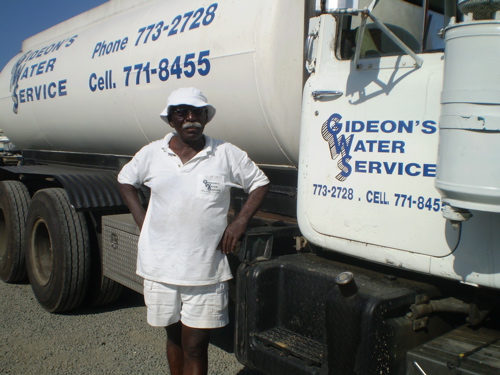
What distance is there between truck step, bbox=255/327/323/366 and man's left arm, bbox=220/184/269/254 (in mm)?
427

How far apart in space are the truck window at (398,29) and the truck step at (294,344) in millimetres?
1271

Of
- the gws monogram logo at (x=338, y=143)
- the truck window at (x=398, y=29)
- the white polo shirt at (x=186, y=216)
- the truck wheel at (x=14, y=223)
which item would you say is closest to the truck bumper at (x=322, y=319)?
the white polo shirt at (x=186, y=216)

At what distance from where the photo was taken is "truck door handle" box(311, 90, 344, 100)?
252 centimetres

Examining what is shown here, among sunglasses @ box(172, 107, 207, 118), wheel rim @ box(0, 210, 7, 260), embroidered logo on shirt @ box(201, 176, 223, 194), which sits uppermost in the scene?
sunglasses @ box(172, 107, 207, 118)

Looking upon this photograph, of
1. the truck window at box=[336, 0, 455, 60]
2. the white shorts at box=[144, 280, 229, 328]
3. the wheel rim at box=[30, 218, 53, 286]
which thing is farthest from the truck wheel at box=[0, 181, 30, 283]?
the truck window at box=[336, 0, 455, 60]

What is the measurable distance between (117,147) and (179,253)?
2274mm

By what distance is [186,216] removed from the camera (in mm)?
2613

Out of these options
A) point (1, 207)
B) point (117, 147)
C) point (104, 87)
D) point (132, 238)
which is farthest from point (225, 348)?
point (1, 207)

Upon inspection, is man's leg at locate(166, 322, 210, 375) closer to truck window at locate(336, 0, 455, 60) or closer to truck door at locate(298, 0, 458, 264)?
truck door at locate(298, 0, 458, 264)

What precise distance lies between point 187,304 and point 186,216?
42 centimetres

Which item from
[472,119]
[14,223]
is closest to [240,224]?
[472,119]

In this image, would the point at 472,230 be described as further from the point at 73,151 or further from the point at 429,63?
the point at 73,151

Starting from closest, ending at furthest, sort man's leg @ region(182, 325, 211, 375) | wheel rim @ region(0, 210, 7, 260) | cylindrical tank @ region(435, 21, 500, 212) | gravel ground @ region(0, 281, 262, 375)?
cylindrical tank @ region(435, 21, 500, 212), man's leg @ region(182, 325, 211, 375), gravel ground @ region(0, 281, 262, 375), wheel rim @ region(0, 210, 7, 260)

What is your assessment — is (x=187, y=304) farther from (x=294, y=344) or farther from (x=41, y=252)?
(x=41, y=252)
